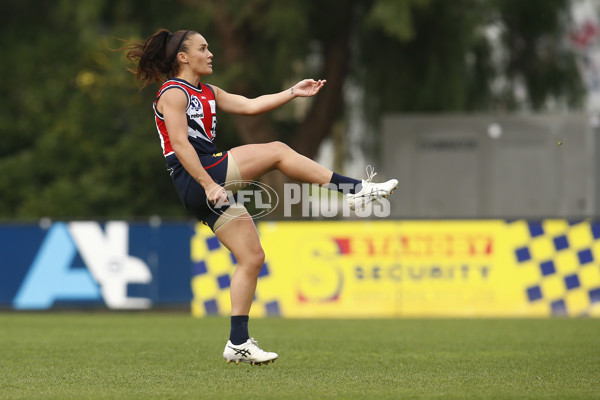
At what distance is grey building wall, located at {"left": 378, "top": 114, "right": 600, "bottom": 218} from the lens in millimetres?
17438

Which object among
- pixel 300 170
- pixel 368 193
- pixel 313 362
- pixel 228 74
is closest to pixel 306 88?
pixel 300 170

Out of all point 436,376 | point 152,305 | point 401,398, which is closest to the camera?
point 401,398

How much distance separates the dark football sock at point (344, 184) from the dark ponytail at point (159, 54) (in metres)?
1.27

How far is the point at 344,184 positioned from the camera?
19.1ft

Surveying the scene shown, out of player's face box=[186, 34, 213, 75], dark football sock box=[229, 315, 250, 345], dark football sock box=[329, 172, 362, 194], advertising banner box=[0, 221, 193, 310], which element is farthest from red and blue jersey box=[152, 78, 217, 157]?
advertising banner box=[0, 221, 193, 310]

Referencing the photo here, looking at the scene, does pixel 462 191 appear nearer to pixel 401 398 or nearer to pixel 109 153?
pixel 109 153

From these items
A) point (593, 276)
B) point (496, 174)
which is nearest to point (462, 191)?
point (496, 174)

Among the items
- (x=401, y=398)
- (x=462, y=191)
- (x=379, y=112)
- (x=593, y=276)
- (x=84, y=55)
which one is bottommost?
(x=401, y=398)

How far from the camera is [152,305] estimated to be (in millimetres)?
13336

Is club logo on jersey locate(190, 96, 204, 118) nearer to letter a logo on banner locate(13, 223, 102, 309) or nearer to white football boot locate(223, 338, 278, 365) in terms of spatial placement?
white football boot locate(223, 338, 278, 365)

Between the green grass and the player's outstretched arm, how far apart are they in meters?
1.65

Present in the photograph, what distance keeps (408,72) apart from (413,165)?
1.68 metres

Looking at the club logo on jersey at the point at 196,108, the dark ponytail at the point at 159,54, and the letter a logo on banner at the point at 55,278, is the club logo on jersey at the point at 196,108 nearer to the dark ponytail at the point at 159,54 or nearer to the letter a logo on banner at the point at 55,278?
the dark ponytail at the point at 159,54

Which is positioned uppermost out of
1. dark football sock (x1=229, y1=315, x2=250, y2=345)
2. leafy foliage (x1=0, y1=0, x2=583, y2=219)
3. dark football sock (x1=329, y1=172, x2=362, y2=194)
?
leafy foliage (x1=0, y1=0, x2=583, y2=219)
